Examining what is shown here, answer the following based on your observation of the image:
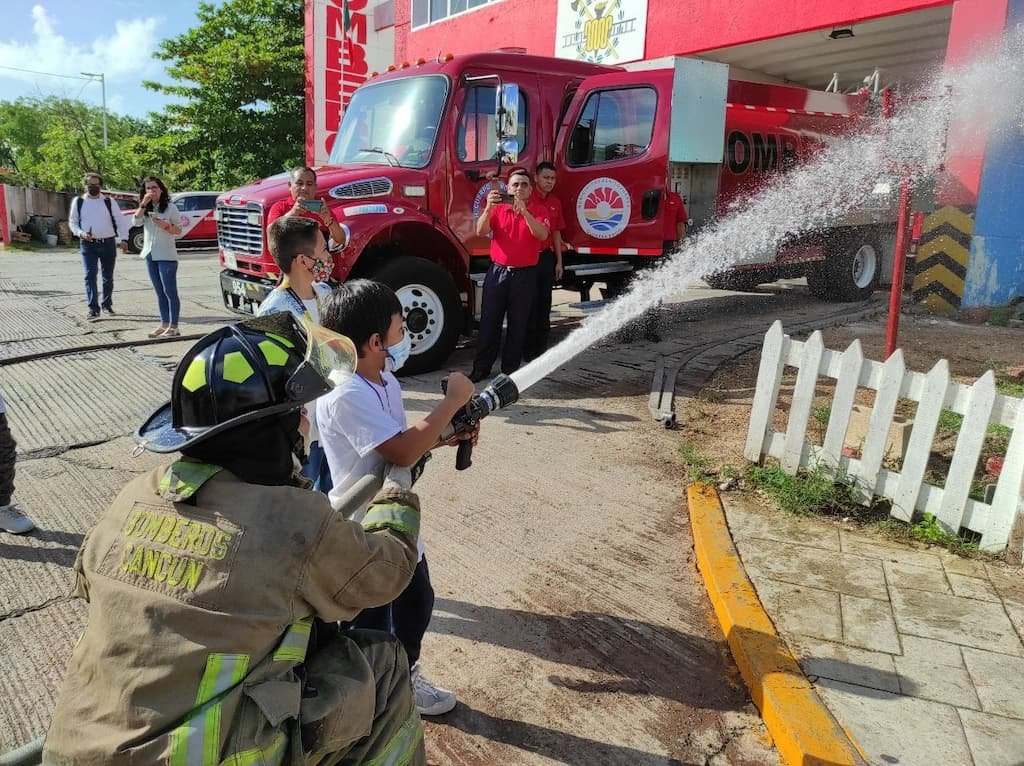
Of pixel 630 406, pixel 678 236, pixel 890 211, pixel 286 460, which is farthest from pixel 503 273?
pixel 890 211

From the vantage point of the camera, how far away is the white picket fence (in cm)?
360

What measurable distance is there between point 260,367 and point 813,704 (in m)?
2.18

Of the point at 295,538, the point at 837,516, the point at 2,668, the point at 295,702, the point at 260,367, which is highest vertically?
the point at 260,367

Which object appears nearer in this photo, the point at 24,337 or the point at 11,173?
the point at 24,337

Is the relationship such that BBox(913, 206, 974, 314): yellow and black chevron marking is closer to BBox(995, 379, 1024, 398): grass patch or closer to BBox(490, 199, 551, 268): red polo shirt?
BBox(995, 379, 1024, 398): grass patch

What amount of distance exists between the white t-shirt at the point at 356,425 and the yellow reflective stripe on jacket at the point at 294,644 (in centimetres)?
65

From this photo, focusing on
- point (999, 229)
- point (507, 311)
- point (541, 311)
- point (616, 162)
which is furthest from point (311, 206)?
point (999, 229)

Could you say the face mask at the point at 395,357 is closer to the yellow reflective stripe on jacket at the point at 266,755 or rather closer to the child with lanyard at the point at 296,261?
the child with lanyard at the point at 296,261

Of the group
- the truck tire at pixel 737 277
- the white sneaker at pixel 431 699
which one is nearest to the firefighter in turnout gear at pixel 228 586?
the white sneaker at pixel 431 699

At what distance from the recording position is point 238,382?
4.83 ft

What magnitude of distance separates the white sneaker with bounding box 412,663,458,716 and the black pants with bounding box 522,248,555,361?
4433 mm

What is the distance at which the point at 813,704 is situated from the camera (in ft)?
8.54

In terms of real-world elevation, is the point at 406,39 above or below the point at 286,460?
above

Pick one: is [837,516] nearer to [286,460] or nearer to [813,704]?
[813,704]
